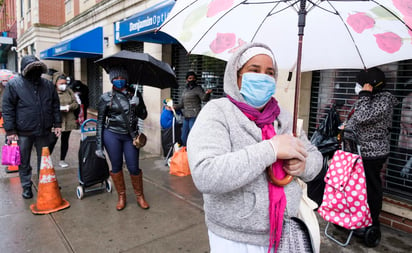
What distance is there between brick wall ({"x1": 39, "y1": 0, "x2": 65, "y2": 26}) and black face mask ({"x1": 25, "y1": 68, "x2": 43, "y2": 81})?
14.0 m

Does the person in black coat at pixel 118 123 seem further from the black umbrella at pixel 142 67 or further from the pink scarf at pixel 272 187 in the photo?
the pink scarf at pixel 272 187

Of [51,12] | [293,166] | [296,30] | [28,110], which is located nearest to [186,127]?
[28,110]

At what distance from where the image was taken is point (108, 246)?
3156 millimetres

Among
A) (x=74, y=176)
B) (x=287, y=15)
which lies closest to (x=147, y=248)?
(x=287, y=15)

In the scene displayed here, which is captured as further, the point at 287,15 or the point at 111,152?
the point at 111,152

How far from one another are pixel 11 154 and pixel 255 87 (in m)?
4.01

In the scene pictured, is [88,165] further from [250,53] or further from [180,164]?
[250,53]

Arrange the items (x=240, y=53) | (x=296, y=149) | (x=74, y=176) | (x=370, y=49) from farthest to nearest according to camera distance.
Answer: (x=74, y=176), (x=370, y=49), (x=240, y=53), (x=296, y=149)

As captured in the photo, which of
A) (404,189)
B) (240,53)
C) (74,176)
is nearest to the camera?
(240,53)

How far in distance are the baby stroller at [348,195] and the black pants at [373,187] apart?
6.9 inches

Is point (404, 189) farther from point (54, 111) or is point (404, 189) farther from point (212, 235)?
point (54, 111)

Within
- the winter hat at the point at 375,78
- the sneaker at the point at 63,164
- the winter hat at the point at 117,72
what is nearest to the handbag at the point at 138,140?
the winter hat at the point at 117,72

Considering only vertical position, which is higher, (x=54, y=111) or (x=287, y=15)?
(x=287, y=15)

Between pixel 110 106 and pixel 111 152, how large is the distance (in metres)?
0.60
